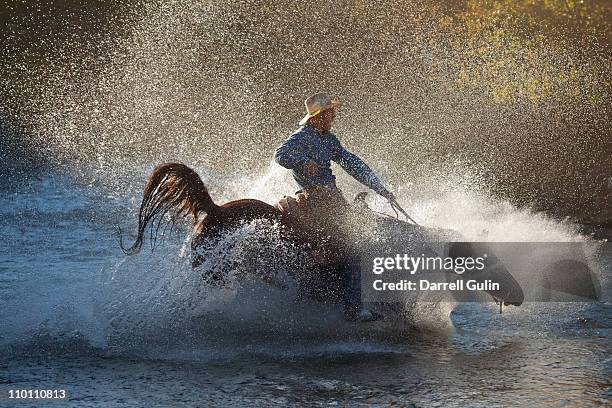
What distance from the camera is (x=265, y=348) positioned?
726 cm

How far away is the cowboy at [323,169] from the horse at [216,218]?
162 millimetres

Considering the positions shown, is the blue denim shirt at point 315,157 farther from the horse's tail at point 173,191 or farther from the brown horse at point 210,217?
the horse's tail at point 173,191

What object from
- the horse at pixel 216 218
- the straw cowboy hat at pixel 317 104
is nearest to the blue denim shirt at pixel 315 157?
the straw cowboy hat at pixel 317 104

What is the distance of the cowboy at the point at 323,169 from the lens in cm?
762

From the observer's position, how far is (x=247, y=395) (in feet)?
19.4

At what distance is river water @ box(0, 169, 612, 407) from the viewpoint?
599cm

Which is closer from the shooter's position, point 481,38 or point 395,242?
point 395,242

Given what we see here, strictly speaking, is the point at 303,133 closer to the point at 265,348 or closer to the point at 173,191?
the point at 173,191

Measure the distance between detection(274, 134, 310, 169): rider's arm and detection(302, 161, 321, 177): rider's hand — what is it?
39 mm

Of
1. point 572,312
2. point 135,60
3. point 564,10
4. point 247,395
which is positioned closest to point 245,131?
point 135,60

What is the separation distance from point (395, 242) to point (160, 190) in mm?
2188

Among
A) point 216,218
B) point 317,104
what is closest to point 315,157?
point 317,104

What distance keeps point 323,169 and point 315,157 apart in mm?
139

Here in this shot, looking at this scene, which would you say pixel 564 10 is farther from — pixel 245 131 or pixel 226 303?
pixel 226 303
